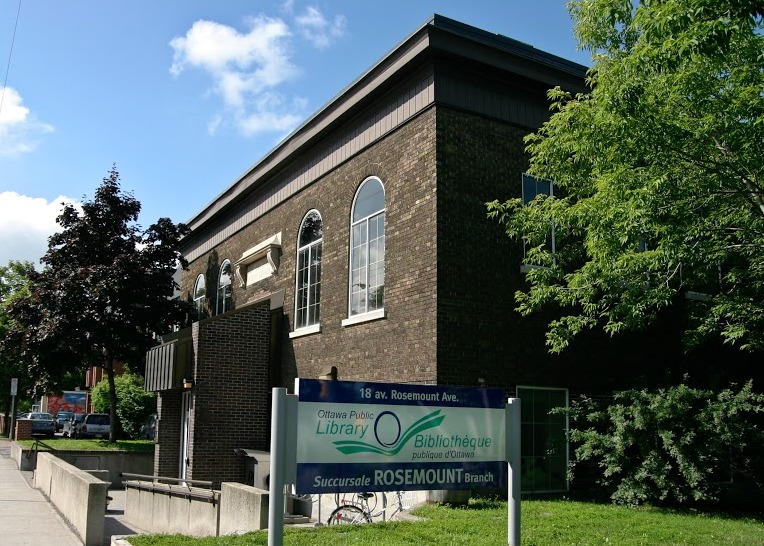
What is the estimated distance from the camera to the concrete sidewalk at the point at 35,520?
39.2 feet

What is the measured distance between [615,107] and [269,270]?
12206 mm

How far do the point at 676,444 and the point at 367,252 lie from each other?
7.02 m

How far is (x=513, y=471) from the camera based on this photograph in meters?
7.73

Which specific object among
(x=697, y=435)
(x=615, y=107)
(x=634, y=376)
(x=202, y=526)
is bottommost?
(x=202, y=526)

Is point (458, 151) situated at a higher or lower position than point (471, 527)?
higher

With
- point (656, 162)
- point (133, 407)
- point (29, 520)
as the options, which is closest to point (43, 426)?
point (133, 407)

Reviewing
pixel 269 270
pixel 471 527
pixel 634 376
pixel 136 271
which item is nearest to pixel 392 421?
pixel 471 527

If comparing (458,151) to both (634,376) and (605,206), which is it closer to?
(605,206)

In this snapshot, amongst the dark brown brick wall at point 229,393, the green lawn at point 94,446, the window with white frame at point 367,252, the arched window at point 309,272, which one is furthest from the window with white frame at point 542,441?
the green lawn at point 94,446

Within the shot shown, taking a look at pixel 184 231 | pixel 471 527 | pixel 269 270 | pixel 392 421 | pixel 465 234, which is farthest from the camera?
pixel 184 231

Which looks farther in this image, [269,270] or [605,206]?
[269,270]

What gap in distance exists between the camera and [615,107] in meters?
10.4

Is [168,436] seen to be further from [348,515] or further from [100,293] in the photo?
[348,515]

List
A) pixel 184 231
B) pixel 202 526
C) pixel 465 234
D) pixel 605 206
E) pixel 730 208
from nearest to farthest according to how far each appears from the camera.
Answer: pixel 605 206, pixel 730 208, pixel 202 526, pixel 465 234, pixel 184 231
